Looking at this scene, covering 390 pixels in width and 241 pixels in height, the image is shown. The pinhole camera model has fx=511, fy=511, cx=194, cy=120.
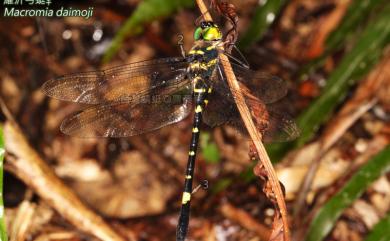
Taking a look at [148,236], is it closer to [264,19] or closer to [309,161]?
[309,161]

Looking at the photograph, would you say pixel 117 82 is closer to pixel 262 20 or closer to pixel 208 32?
pixel 208 32

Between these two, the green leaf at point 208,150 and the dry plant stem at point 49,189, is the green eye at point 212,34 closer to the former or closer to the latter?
the dry plant stem at point 49,189

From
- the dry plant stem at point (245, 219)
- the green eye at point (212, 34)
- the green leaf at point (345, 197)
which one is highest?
the green eye at point (212, 34)

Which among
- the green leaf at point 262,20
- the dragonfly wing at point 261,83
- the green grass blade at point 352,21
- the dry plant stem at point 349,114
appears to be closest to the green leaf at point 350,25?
the green grass blade at point 352,21

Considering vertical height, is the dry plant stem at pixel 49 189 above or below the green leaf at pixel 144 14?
below

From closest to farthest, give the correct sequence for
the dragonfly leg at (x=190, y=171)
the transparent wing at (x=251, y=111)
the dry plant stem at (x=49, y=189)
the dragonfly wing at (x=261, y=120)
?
the dragonfly wing at (x=261, y=120), the transparent wing at (x=251, y=111), the dragonfly leg at (x=190, y=171), the dry plant stem at (x=49, y=189)

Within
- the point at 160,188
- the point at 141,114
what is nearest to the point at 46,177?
the point at 141,114

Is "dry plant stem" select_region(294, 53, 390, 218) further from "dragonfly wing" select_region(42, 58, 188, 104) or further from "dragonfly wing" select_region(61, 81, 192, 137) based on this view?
"dragonfly wing" select_region(42, 58, 188, 104)

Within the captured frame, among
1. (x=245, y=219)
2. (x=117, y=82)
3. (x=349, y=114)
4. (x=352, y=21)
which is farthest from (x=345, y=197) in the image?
(x=352, y=21)

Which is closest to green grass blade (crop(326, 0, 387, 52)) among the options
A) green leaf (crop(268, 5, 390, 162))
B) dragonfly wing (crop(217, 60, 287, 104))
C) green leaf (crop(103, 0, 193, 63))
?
green leaf (crop(268, 5, 390, 162))
